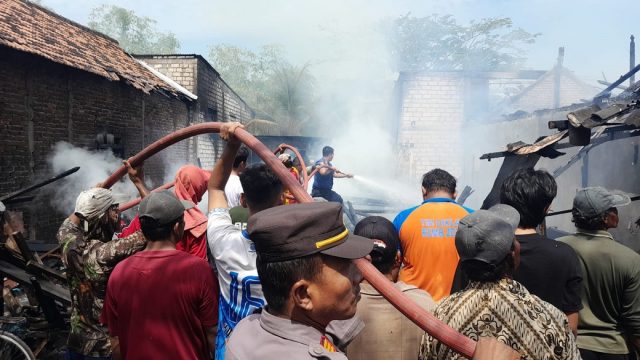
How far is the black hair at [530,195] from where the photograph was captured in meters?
2.78

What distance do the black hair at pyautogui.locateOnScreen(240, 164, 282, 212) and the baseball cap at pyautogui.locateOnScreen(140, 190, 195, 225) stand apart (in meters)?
0.46

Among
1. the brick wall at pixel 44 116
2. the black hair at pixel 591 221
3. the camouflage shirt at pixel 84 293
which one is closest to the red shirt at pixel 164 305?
the camouflage shirt at pixel 84 293

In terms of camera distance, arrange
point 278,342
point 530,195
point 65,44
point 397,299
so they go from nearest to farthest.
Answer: point 278,342, point 397,299, point 530,195, point 65,44

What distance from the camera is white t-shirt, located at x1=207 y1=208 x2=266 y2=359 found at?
2.14m

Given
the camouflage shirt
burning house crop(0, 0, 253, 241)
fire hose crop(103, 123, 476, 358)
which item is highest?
burning house crop(0, 0, 253, 241)

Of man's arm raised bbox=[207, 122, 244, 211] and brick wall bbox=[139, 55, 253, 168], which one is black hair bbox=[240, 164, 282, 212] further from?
brick wall bbox=[139, 55, 253, 168]

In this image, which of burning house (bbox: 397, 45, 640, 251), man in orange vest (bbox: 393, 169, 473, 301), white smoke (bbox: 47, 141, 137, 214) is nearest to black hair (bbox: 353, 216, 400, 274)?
man in orange vest (bbox: 393, 169, 473, 301)

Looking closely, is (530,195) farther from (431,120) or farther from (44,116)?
(431,120)

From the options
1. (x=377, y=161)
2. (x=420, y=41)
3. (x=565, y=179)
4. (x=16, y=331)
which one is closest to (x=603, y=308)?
(x=16, y=331)

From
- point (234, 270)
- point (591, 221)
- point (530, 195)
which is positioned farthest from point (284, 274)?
point (591, 221)

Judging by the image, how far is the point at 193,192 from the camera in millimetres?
3488

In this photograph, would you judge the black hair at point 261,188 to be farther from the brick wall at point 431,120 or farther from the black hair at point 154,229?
the brick wall at point 431,120

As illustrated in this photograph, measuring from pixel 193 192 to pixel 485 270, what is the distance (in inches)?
91.1

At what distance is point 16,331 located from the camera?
4848mm
